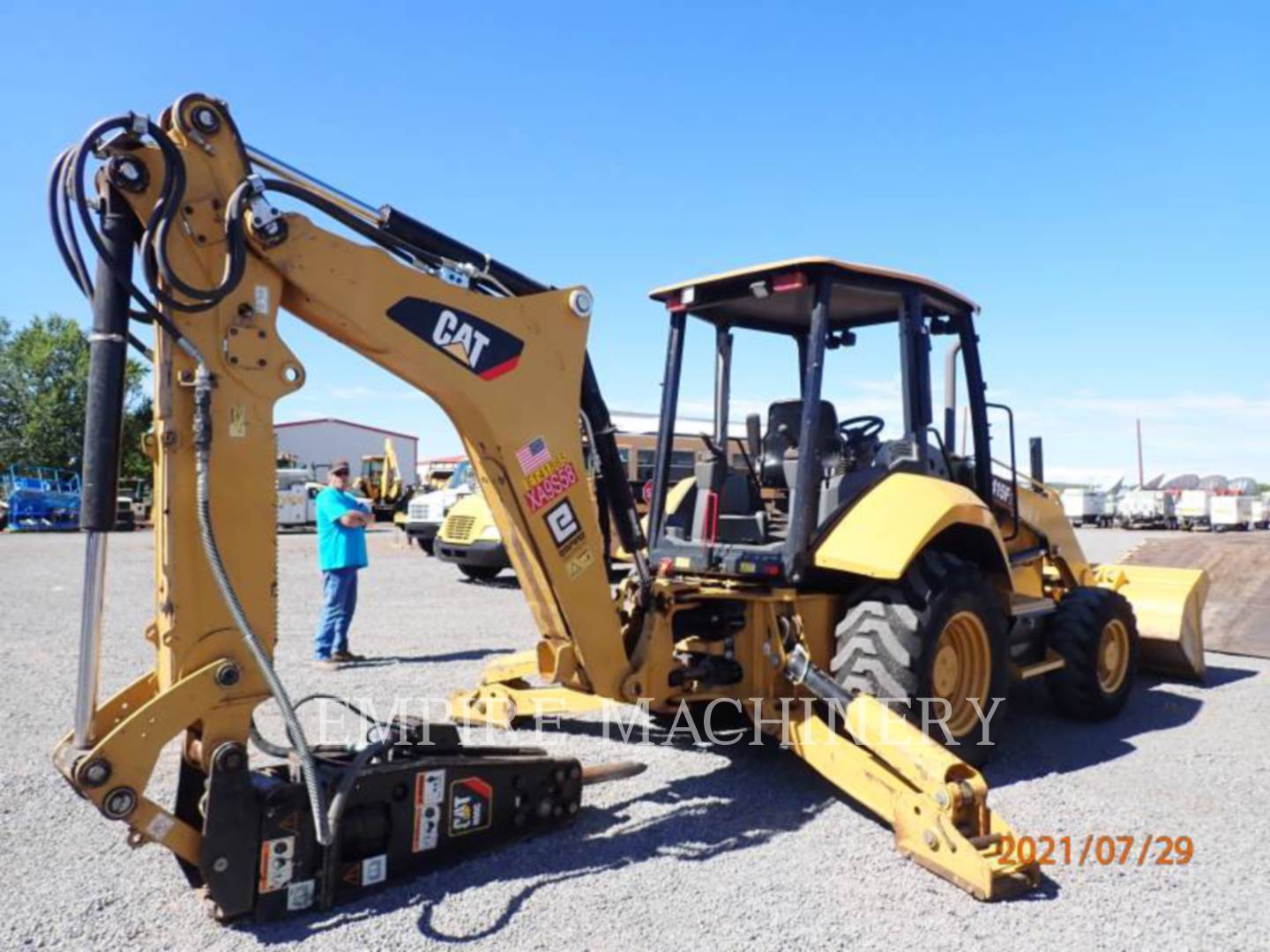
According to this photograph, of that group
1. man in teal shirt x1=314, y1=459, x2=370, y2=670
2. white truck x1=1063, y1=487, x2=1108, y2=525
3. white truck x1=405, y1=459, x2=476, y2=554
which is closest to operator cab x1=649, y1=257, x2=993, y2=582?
man in teal shirt x1=314, y1=459, x2=370, y2=670

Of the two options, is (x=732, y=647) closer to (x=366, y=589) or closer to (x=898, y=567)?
(x=898, y=567)

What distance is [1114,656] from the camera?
6.33 metres

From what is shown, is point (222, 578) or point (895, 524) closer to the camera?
point (222, 578)

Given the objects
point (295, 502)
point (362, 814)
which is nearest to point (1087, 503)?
point (295, 502)

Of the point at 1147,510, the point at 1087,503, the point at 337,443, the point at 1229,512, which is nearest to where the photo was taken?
the point at 1229,512

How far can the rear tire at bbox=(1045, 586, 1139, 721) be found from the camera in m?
5.95

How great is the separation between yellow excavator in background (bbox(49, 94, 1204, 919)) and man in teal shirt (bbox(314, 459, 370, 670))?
8.01ft

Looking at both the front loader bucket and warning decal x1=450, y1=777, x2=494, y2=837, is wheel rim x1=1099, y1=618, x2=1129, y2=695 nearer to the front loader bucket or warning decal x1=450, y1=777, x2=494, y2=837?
the front loader bucket

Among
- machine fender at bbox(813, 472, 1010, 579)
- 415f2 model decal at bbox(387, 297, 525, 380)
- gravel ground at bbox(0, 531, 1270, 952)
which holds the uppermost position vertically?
415f2 model decal at bbox(387, 297, 525, 380)

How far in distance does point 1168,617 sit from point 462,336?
5.95 meters

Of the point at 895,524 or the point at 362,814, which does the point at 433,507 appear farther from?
the point at 362,814

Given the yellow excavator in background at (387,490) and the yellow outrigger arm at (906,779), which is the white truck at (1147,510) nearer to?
the yellow excavator in background at (387,490)

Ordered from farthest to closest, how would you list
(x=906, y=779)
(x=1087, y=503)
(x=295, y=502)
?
(x=1087, y=503) < (x=295, y=502) < (x=906, y=779)

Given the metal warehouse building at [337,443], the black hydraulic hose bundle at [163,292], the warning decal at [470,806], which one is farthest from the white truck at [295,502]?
the black hydraulic hose bundle at [163,292]
